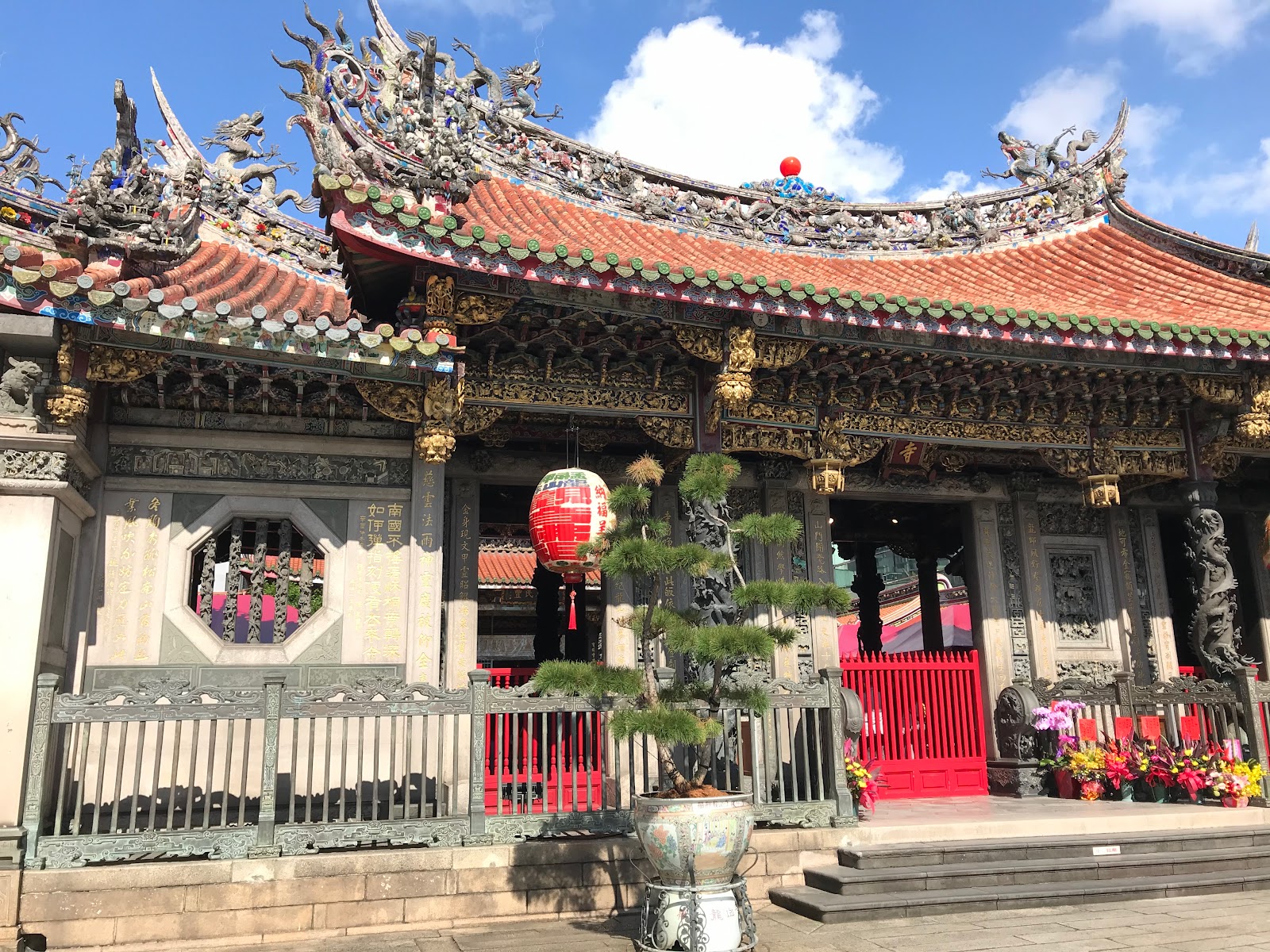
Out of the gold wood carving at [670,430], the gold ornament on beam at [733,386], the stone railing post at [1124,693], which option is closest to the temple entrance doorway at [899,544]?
the stone railing post at [1124,693]

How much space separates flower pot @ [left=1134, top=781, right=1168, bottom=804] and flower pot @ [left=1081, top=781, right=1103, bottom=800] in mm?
300

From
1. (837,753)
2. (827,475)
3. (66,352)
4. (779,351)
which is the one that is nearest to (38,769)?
(66,352)

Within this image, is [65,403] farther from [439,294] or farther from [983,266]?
[983,266]

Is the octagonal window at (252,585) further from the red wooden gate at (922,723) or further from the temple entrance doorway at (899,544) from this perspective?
the temple entrance doorway at (899,544)

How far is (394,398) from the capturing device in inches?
293

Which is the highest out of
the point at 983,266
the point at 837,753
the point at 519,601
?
the point at 983,266

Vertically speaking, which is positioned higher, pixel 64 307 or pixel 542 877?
pixel 64 307

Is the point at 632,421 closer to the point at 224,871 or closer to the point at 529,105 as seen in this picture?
the point at 529,105

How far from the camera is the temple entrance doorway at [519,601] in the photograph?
10906mm

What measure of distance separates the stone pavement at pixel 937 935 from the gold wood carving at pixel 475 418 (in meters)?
3.68

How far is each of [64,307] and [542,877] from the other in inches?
188

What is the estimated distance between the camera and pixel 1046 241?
39.2 feet

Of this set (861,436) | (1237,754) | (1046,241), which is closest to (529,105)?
(861,436)

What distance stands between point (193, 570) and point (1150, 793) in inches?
337
